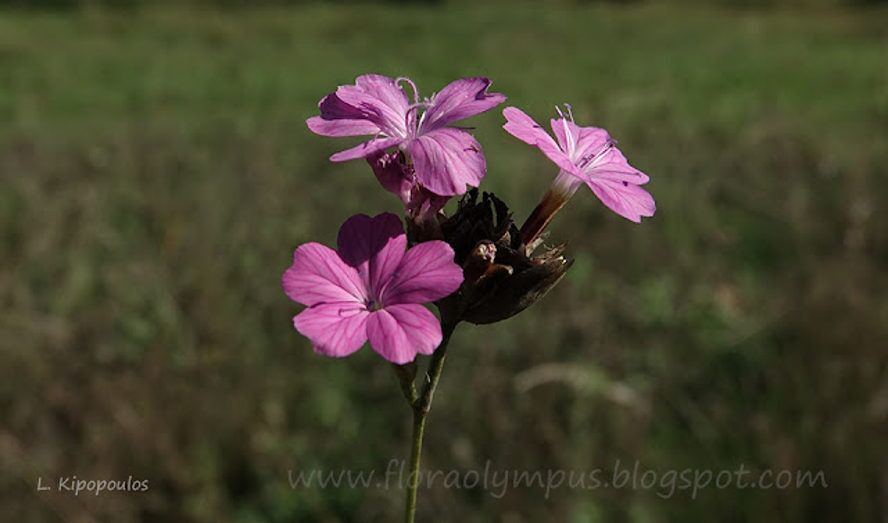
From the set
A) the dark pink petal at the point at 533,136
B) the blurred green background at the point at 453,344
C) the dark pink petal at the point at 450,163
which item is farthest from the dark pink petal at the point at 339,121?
the blurred green background at the point at 453,344

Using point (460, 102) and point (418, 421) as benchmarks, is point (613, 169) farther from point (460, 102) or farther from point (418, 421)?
point (418, 421)

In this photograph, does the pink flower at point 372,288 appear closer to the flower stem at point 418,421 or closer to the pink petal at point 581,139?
the flower stem at point 418,421

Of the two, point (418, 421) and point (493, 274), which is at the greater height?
point (493, 274)

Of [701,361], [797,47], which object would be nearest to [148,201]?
[701,361]

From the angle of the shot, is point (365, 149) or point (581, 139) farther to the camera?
point (581, 139)

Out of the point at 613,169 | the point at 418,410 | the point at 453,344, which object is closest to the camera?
the point at 418,410

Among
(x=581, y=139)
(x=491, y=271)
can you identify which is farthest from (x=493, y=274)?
(x=581, y=139)
